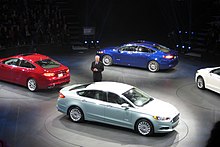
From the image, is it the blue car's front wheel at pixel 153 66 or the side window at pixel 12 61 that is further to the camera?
the blue car's front wheel at pixel 153 66

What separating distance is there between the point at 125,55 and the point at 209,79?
5.59 metres

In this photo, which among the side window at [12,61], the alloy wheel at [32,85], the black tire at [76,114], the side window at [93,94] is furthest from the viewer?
the side window at [12,61]

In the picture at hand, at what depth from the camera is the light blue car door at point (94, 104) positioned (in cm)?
1106

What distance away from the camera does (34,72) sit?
14555 millimetres

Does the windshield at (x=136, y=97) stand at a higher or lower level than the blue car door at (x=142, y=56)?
lower

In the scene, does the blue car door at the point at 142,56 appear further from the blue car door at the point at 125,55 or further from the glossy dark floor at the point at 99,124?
the glossy dark floor at the point at 99,124

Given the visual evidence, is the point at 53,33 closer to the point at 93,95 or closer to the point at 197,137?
the point at 93,95

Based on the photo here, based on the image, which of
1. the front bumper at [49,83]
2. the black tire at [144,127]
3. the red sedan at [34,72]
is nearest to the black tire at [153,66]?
the red sedan at [34,72]

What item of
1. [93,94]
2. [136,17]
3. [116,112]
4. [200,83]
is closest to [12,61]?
[93,94]

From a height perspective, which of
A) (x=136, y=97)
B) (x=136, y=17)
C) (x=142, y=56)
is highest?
(x=136, y=17)

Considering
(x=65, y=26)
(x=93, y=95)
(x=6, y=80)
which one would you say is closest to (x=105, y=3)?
(x=65, y=26)

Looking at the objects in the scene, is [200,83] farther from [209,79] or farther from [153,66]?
[153,66]

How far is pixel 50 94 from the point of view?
14617 mm

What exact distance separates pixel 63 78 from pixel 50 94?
0.89 metres
